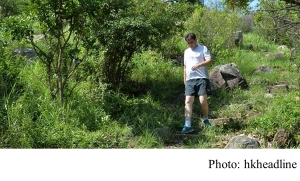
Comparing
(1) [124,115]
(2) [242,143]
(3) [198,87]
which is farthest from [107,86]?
(2) [242,143]

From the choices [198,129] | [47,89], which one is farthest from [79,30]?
[198,129]

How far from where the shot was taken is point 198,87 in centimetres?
632

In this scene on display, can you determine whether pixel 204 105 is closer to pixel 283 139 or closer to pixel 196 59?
pixel 196 59

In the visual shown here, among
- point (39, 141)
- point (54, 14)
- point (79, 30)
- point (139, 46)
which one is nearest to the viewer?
point (39, 141)

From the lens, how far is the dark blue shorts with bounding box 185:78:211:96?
6258 mm

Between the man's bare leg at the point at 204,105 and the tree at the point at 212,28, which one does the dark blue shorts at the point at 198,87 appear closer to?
the man's bare leg at the point at 204,105

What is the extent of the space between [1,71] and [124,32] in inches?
85.8

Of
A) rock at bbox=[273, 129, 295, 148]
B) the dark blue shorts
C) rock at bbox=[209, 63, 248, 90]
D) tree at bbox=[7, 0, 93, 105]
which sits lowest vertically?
rock at bbox=[273, 129, 295, 148]

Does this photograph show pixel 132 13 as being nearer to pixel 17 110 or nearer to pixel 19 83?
pixel 19 83

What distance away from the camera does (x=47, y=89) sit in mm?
6941

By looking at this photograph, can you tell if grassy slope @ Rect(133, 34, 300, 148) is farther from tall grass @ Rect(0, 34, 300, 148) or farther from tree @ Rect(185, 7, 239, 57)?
tree @ Rect(185, 7, 239, 57)

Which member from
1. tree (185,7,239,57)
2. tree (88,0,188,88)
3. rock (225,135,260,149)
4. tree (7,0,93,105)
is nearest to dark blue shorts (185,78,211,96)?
rock (225,135,260,149)

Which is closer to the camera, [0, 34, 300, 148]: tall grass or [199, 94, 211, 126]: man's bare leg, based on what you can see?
[0, 34, 300, 148]: tall grass

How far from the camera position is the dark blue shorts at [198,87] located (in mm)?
6258
